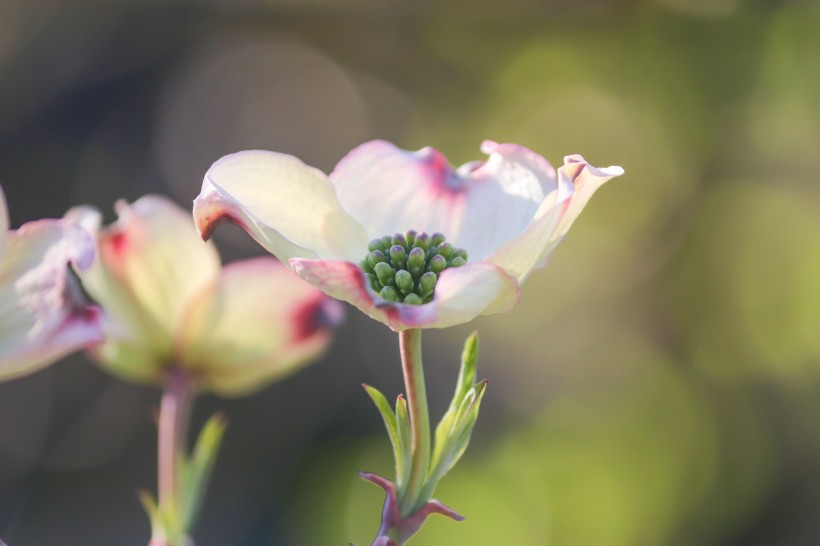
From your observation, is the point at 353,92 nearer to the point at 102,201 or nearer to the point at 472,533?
the point at 102,201

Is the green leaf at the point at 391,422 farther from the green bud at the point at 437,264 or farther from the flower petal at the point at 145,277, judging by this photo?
the flower petal at the point at 145,277

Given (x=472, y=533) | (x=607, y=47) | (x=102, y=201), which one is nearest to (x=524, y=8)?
(x=607, y=47)

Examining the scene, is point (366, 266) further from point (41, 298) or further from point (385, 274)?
point (41, 298)

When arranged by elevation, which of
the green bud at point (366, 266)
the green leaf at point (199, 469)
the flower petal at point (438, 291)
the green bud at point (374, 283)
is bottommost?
the green leaf at point (199, 469)

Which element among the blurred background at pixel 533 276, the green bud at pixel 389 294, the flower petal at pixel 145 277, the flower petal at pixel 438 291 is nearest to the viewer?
the flower petal at pixel 438 291

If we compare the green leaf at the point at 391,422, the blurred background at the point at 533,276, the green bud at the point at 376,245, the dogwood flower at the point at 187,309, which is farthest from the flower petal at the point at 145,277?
the blurred background at the point at 533,276

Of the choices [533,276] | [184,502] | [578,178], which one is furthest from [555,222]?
[533,276]

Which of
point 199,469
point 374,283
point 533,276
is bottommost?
point 533,276
